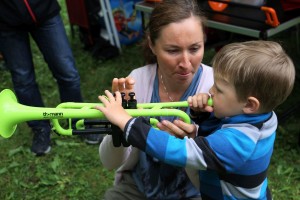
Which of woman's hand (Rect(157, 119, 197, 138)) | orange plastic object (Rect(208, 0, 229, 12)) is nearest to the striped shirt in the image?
woman's hand (Rect(157, 119, 197, 138))

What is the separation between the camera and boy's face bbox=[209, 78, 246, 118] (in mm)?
1545

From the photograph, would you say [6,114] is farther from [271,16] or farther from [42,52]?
[271,16]

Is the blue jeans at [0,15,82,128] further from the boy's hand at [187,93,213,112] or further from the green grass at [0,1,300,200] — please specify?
the boy's hand at [187,93,213,112]

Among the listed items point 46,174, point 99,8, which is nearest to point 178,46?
point 46,174

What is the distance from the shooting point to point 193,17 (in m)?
1.96

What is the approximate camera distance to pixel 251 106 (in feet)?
5.05

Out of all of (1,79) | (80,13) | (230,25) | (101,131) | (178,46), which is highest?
(178,46)

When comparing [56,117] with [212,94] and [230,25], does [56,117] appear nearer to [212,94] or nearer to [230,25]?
[212,94]

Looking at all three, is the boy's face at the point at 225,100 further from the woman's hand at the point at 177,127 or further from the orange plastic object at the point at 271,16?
the orange plastic object at the point at 271,16

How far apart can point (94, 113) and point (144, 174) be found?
26.6 inches

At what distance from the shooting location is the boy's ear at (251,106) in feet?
4.96

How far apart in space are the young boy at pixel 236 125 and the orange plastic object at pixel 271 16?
1.61m

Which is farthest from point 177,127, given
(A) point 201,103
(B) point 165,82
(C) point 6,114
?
(C) point 6,114

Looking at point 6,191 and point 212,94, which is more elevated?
point 212,94
